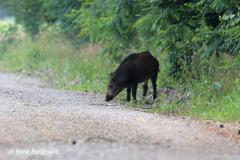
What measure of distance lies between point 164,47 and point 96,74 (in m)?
4.86

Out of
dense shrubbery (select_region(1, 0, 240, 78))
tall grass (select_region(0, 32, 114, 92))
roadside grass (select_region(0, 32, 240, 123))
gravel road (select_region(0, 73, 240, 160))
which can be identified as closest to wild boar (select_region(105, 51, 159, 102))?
roadside grass (select_region(0, 32, 240, 123))

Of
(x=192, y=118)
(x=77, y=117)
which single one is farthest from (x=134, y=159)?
(x=192, y=118)

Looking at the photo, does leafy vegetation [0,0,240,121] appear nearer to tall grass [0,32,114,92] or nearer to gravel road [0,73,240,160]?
tall grass [0,32,114,92]

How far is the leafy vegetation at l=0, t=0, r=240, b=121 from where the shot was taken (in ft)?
50.5

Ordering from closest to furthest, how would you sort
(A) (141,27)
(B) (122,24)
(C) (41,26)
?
1. (A) (141,27)
2. (B) (122,24)
3. (C) (41,26)

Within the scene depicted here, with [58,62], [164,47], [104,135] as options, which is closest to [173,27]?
[164,47]

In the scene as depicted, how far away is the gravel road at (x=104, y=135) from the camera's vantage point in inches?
367

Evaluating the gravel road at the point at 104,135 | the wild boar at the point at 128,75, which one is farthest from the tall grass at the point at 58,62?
the gravel road at the point at 104,135

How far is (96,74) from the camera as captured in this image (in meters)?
23.4

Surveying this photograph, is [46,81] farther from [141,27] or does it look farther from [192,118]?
[192,118]

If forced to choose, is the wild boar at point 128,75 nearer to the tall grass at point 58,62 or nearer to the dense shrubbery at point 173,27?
the dense shrubbery at point 173,27

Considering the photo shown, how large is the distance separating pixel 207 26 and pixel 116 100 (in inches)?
120

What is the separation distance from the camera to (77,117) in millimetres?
12656

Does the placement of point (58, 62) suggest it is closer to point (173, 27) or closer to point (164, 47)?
point (164, 47)
